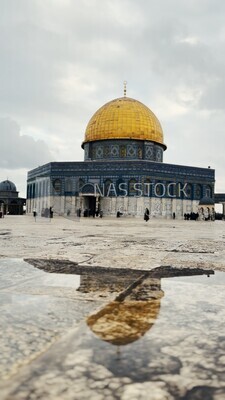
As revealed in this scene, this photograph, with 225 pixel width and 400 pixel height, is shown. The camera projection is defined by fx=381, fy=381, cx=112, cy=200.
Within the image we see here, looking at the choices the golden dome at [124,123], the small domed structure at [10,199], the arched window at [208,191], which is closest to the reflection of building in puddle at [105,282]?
the golden dome at [124,123]

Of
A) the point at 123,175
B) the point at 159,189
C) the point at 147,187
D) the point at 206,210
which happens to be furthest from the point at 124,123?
the point at 206,210

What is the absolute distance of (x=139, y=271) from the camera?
290 cm

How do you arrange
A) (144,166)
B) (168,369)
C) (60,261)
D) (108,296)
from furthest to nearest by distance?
(144,166)
(60,261)
(108,296)
(168,369)

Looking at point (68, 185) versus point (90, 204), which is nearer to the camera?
point (68, 185)

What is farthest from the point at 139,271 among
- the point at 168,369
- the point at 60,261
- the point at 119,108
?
the point at 119,108

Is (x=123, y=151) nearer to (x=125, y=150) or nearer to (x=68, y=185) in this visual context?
(x=125, y=150)

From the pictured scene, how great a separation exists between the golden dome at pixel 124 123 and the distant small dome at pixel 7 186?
2294cm

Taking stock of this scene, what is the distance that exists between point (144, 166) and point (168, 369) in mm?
33586

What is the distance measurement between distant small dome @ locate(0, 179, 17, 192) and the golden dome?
75.2 ft

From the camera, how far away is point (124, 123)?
123 ft

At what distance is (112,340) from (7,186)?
2338 inches

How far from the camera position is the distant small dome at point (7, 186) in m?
58.0

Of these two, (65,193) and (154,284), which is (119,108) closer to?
(65,193)

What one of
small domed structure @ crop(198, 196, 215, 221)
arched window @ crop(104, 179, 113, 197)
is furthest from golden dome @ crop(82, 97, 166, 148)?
small domed structure @ crop(198, 196, 215, 221)
